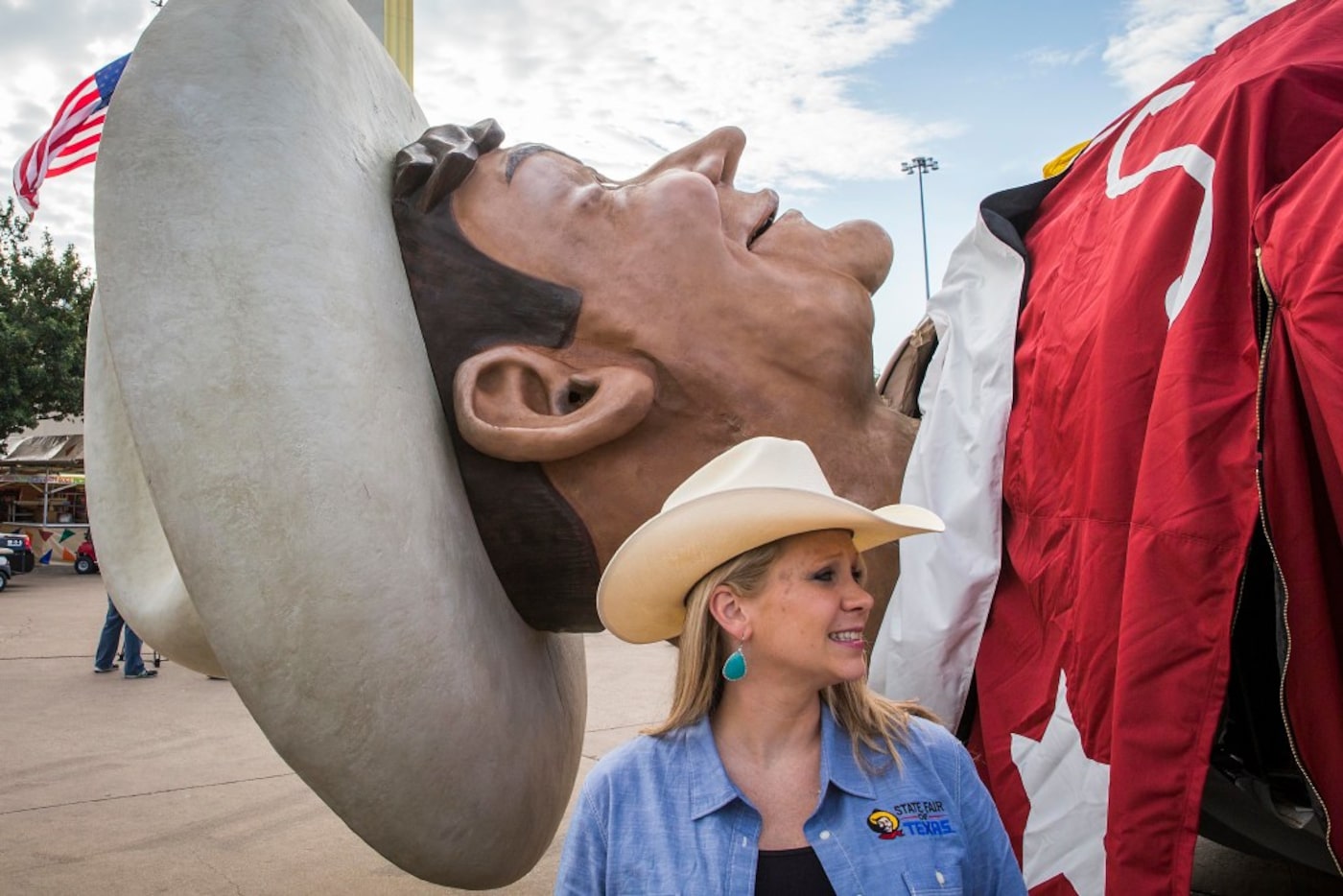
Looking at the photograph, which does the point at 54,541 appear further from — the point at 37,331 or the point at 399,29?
the point at 399,29

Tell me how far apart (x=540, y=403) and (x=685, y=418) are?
0.94 ft

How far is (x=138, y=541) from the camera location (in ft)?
8.64

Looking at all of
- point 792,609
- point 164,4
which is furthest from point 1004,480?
point 164,4

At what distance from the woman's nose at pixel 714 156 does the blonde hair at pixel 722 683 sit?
1.12 metres

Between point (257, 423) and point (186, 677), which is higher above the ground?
point (257, 423)

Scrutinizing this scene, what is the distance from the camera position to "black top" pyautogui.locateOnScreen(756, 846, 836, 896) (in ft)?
4.29

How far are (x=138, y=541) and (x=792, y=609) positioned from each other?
1.90 m

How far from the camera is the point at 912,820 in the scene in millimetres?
1369

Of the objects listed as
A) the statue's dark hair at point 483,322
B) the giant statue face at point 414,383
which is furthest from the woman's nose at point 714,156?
the statue's dark hair at point 483,322

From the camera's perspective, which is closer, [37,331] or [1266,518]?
[1266,518]

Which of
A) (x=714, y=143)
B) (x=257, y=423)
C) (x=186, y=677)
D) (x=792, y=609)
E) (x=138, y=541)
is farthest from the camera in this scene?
(x=186, y=677)

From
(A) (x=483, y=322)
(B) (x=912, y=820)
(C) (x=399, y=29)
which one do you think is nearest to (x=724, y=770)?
(B) (x=912, y=820)

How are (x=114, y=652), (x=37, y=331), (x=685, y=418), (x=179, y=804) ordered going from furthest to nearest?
(x=37, y=331)
(x=114, y=652)
(x=179, y=804)
(x=685, y=418)

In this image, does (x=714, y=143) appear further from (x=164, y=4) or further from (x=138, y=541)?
(x=138, y=541)
